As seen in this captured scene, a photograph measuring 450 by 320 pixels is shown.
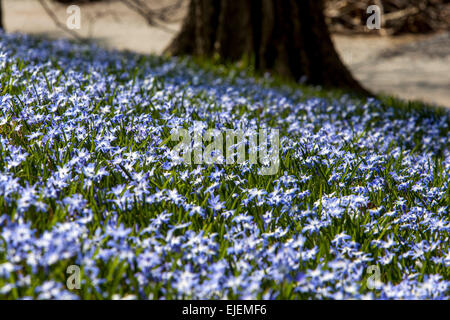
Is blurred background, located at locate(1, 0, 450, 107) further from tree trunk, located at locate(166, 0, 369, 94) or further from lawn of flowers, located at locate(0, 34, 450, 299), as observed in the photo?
lawn of flowers, located at locate(0, 34, 450, 299)

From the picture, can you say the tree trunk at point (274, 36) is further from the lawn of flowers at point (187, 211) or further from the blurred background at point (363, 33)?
the blurred background at point (363, 33)

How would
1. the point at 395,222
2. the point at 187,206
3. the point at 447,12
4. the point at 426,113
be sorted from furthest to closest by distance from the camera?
the point at 447,12 → the point at 426,113 → the point at 395,222 → the point at 187,206

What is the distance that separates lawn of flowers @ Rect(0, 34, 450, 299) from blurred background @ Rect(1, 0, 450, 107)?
9124 mm

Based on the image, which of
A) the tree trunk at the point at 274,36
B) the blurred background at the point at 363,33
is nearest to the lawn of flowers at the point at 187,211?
the tree trunk at the point at 274,36

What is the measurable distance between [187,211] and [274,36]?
19.1 feet

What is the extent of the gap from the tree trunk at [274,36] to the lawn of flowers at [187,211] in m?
4.01

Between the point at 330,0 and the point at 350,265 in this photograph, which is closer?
the point at 350,265

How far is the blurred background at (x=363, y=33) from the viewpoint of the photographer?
12.9m

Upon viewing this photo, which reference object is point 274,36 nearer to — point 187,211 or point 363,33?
point 187,211

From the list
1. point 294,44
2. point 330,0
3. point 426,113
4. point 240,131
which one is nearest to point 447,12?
point 330,0

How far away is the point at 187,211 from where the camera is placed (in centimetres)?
244

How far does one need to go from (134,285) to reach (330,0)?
17.9 m

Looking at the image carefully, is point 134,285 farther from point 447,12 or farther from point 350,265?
point 447,12
